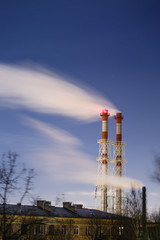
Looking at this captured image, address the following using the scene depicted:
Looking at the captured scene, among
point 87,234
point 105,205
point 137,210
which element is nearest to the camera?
point 137,210

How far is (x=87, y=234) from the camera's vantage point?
52125 millimetres

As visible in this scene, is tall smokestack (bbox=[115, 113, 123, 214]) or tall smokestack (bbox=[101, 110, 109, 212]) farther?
tall smokestack (bbox=[115, 113, 123, 214])

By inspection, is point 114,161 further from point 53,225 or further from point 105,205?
point 53,225

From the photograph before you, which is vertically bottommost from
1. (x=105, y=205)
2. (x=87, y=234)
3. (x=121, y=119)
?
(x=87, y=234)

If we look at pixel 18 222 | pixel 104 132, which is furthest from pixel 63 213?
pixel 104 132

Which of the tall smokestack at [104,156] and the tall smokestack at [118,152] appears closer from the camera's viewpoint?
the tall smokestack at [104,156]

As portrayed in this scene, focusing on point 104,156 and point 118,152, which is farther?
point 118,152

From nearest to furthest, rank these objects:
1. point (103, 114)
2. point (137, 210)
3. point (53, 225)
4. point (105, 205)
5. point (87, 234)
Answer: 1. point (137, 210)
2. point (53, 225)
3. point (87, 234)
4. point (105, 205)
5. point (103, 114)

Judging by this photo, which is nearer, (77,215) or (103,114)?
(77,215)

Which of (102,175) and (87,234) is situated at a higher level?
(102,175)

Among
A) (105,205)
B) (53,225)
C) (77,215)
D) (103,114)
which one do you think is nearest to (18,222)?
(53,225)

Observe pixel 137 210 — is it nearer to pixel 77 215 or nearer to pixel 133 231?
pixel 133 231

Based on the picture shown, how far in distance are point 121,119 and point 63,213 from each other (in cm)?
3193

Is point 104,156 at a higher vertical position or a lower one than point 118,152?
lower
